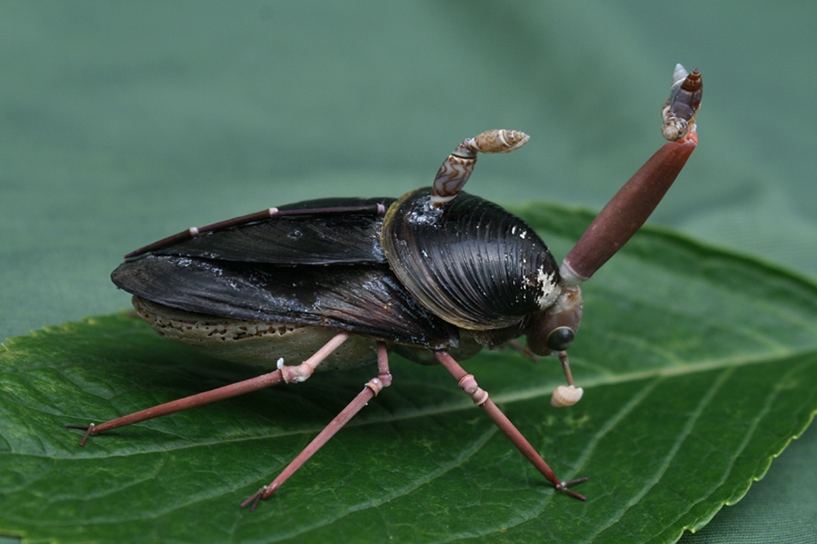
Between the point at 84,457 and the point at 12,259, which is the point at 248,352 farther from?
the point at 12,259

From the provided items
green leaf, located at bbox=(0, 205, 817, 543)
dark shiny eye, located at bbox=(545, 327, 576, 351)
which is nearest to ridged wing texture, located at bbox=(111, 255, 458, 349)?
green leaf, located at bbox=(0, 205, 817, 543)

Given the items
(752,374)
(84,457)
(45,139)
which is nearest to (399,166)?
(45,139)

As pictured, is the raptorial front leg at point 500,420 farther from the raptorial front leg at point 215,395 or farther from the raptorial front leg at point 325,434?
the raptorial front leg at point 215,395

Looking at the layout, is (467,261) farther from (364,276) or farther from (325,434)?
(325,434)

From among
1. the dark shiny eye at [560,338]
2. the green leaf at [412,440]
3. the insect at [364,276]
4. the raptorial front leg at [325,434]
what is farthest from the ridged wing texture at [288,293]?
the dark shiny eye at [560,338]

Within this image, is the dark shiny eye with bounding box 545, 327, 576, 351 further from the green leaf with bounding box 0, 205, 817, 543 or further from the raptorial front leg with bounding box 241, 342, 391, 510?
the raptorial front leg with bounding box 241, 342, 391, 510

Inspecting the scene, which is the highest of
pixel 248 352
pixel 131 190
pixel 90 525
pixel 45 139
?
pixel 45 139
